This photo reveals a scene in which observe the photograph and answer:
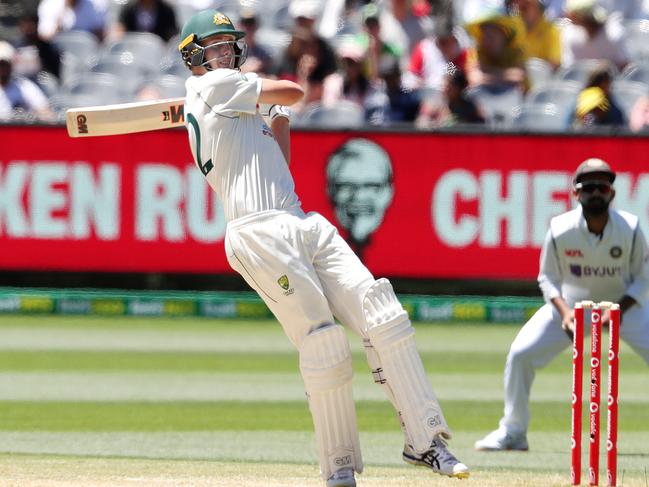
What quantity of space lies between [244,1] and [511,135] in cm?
445

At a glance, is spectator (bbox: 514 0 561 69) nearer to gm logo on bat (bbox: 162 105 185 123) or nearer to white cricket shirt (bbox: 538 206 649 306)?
white cricket shirt (bbox: 538 206 649 306)

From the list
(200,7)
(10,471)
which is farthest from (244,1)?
(10,471)

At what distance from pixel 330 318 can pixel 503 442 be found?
2.25m

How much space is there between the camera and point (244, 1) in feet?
53.0

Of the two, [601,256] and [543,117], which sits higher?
[543,117]

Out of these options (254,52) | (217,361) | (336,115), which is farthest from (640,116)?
(217,361)

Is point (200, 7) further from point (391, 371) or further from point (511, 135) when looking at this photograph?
point (391, 371)

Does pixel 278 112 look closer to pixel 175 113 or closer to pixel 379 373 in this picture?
pixel 175 113

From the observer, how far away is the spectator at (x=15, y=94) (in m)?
14.1

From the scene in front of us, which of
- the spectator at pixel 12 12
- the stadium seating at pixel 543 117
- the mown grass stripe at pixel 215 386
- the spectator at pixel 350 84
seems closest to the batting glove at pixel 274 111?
the mown grass stripe at pixel 215 386

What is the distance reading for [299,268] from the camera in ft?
18.8

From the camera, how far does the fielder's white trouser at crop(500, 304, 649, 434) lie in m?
7.74

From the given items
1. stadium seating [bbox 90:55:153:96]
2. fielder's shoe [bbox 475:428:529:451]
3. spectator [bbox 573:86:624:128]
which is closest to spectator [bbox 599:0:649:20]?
spectator [bbox 573:86:624:128]

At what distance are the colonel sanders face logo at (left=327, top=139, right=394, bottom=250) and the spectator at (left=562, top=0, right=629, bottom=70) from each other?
→ 9.28 feet
